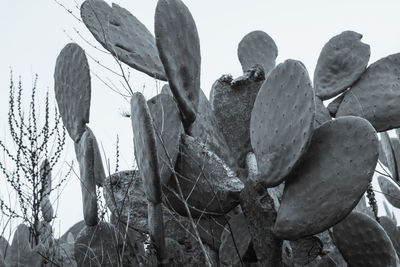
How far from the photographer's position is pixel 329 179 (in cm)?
186

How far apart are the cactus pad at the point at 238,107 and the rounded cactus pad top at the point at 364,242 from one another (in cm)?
64

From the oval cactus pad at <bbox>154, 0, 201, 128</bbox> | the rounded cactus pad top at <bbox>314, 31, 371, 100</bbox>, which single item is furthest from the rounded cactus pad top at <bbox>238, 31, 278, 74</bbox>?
the oval cactus pad at <bbox>154, 0, 201, 128</bbox>

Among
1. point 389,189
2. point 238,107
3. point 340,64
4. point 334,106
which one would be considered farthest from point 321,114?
point 389,189

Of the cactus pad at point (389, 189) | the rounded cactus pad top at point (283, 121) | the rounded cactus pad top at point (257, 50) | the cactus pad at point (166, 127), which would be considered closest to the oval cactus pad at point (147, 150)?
the cactus pad at point (166, 127)

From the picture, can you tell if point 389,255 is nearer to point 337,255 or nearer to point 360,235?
point 360,235

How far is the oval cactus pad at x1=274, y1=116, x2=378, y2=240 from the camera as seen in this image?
1811 mm

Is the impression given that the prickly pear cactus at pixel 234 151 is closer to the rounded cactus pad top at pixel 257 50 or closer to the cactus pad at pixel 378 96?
the cactus pad at pixel 378 96

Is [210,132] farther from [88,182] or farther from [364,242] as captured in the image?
[364,242]

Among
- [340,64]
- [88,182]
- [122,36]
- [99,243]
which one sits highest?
[122,36]

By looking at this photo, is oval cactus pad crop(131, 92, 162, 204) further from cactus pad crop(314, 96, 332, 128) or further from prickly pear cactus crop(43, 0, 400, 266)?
cactus pad crop(314, 96, 332, 128)

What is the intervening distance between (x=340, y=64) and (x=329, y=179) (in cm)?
117

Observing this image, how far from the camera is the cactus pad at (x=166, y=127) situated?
2223 millimetres

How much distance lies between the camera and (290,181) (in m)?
1.99

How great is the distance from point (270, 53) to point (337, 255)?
55.3 inches
